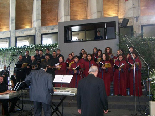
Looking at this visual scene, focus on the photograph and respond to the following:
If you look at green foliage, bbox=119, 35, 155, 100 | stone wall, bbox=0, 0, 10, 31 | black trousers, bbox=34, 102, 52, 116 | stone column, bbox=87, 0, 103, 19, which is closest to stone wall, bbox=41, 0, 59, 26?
stone wall, bbox=0, 0, 10, 31

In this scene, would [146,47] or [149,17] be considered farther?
[149,17]

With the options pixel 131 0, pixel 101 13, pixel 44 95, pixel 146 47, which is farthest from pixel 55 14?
pixel 44 95

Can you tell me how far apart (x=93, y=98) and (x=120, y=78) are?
5422 mm

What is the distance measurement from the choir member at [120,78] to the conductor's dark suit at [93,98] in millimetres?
5108

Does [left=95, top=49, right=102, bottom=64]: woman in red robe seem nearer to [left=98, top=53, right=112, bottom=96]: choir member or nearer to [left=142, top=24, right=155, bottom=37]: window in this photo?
[left=98, top=53, right=112, bottom=96]: choir member

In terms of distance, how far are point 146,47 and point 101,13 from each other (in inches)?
346

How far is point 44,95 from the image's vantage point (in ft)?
19.1

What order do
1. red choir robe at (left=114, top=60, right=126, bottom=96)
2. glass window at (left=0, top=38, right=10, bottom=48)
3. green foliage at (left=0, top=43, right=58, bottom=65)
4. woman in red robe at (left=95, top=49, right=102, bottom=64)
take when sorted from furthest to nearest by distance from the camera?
glass window at (left=0, top=38, right=10, bottom=48)
green foliage at (left=0, top=43, right=58, bottom=65)
woman in red robe at (left=95, top=49, right=102, bottom=64)
red choir robe at (left=114, top=60, right=126, bottom=96)

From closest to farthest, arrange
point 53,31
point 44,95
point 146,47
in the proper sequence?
point 44,95 < point 146,47 < point 53,31

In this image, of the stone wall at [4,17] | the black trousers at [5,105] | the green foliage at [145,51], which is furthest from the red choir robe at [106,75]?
the stone wall at [4,17]

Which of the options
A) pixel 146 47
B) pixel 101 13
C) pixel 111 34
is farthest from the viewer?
pixel 101 13

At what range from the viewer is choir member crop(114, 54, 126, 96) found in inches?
383

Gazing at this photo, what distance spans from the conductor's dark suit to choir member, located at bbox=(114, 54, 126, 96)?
16.8 ft

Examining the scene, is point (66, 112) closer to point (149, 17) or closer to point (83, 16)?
point (149, 17)
